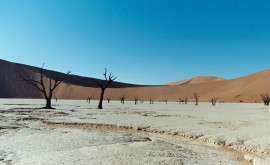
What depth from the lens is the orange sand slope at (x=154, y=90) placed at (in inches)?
2832

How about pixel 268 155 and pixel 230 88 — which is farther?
pixel 230 88

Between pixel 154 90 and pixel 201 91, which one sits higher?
pixel 154 90

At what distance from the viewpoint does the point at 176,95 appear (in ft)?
297

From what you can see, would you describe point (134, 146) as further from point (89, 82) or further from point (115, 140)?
point (89, 82)

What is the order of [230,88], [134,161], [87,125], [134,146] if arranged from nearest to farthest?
[134,161] < [134,146] < [87,125] < [230,88]

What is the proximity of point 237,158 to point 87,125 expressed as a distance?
6162 millimetres

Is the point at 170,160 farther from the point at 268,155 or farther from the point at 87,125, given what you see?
the point at 87,125

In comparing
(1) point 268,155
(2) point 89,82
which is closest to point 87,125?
(1) point 268,155

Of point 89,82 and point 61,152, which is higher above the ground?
point 89,82

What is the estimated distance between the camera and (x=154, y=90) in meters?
98.8

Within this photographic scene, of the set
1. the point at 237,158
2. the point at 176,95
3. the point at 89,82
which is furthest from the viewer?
the point at 89,82

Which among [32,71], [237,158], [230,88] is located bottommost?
[237,158]

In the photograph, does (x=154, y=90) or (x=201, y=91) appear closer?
(x=201, y=91)

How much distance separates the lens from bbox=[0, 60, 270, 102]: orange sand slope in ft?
236
